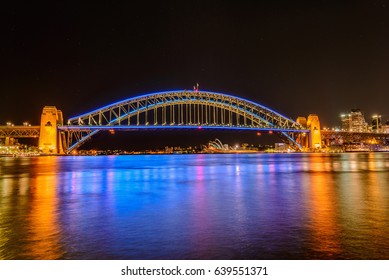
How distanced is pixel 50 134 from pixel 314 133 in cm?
5213

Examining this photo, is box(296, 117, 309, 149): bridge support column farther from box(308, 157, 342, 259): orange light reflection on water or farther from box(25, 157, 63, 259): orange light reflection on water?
box(25, 157, 63, 259): orange light reflection on water

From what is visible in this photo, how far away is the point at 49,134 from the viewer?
6625cm

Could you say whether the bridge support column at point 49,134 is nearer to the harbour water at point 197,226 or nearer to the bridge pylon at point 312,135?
the bridge pylon at point 312,135

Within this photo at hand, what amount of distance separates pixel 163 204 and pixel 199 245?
4.67 metres

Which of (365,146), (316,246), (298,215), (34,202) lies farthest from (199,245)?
(365,146)

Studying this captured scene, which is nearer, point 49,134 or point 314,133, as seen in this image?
point 49,134

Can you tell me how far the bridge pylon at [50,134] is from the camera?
6600 cm

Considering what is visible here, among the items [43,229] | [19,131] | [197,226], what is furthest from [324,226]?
[19,131]

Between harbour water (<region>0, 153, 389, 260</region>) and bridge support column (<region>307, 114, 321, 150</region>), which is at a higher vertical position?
bridge support column (<region>307, 114, 321, 150</region>)

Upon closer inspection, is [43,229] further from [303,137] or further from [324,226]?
[303,137]

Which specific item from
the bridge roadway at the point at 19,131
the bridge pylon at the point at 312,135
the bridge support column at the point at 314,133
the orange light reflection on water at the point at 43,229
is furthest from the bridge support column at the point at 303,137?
the orange light reflection on water at the point at 43,229

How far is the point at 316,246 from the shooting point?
5.93 metres

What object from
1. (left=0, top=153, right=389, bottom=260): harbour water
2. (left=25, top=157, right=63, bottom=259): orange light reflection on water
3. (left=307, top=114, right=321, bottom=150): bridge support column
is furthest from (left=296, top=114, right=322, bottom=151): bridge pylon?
(left=25, top=157, right=63, bottom=259): orange light reflection on water

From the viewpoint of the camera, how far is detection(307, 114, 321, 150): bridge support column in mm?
85238
